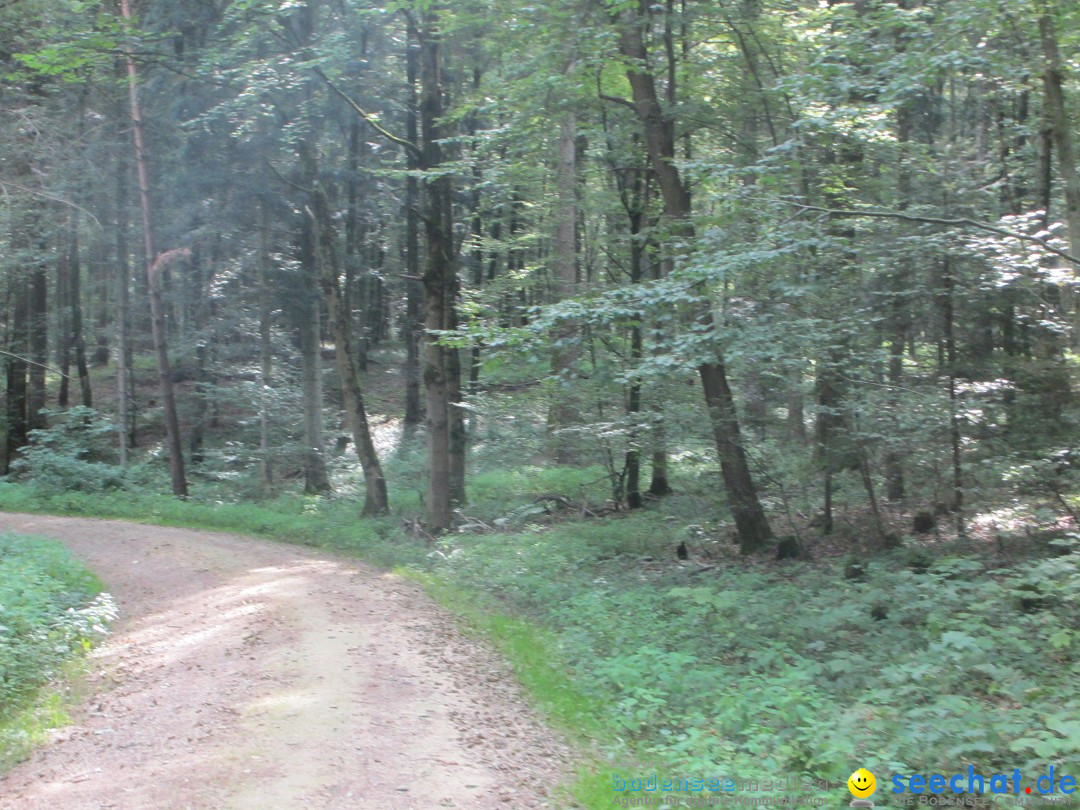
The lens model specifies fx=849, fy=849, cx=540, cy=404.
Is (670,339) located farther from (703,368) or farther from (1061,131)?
(1061,131)

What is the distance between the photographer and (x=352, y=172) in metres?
22.2

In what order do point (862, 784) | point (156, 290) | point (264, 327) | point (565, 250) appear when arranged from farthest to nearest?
point (264, 327) < point (156, 290) < point (565, 250) < point (862, 784)

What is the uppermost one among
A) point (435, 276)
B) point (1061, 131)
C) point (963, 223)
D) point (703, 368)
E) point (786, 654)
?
point (1061, 131)

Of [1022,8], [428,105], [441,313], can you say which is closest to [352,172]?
[428,105]

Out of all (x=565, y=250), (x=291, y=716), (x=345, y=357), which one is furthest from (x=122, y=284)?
(x=291, y=716)

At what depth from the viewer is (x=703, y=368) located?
13.6m

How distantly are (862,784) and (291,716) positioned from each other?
173 inches

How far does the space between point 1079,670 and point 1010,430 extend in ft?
16.5

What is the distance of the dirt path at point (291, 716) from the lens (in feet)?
19.0

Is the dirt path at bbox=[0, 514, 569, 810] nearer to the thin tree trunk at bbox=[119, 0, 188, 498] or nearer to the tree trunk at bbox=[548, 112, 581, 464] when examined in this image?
the tree trunk at bbox=[548, 112, 581, 464]

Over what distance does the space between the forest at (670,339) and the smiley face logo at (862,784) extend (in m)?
0.12

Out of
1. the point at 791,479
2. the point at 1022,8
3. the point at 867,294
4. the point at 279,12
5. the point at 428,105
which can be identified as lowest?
the point at 791,479

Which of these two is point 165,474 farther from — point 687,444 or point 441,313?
point 687,444

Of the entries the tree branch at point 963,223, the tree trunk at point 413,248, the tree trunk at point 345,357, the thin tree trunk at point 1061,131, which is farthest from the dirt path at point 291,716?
the tree trunk at point 413,248
